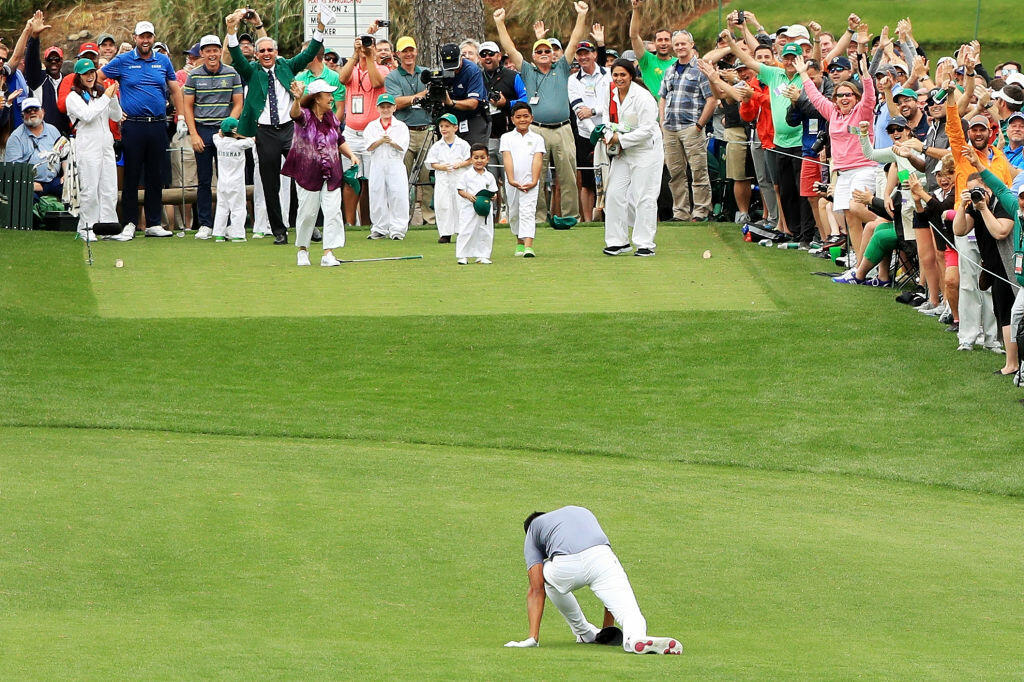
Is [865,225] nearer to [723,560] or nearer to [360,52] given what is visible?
[360,52]

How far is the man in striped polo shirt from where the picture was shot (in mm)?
19438

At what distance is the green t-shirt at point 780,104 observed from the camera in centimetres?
1870

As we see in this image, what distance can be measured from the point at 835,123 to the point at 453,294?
4.87m

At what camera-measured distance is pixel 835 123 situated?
1744 centimetres

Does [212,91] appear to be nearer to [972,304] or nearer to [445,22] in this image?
[445,22]

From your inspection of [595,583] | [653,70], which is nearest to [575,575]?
[595,583]

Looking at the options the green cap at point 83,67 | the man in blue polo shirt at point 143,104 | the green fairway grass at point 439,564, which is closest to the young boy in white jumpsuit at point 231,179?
the man in blue polo shirt at point 143,104

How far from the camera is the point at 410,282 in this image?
17141 millimetres

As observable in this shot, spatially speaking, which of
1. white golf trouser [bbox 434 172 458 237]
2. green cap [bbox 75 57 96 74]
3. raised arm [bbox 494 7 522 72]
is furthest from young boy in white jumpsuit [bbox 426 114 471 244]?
green cap [bbox 75 57 96 74]

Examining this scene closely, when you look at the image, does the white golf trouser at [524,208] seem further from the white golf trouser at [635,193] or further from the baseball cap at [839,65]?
the baseball cap at [839,65]

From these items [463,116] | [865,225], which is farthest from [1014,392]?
[463,116]

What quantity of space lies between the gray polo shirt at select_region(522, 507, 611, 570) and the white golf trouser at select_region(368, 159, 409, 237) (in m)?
Result: 12.6

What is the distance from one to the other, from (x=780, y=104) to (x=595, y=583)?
12.4 meters

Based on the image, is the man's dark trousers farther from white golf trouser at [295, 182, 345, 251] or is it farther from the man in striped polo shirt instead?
white golf trouser at [295, 182, 345, 251]
